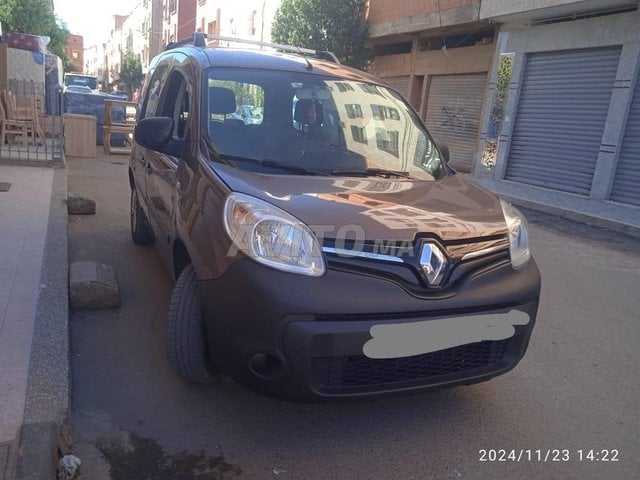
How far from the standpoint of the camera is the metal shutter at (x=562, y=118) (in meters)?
11.3

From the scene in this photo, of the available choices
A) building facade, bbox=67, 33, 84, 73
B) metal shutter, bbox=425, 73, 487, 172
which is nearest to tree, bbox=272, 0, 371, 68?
metal shutter, bbox=425, 73, 487, 172

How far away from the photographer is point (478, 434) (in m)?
2.83

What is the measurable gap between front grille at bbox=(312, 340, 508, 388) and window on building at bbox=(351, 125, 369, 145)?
1.54 metres

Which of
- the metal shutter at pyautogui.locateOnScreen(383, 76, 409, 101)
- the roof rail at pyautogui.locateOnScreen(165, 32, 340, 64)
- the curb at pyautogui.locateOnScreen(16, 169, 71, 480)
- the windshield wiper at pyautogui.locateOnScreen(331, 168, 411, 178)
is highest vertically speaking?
the metal shutter at pyautogui.locateOnScreen(383, 76, 409, 101)

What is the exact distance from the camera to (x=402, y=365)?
2.47 m

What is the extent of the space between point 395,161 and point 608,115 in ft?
30.4

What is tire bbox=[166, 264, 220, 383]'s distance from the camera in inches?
108

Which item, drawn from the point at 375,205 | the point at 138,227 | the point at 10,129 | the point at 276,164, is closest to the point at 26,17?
the point at 10,129

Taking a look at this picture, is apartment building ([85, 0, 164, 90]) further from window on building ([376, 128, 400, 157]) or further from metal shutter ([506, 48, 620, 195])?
window on building ([376, 128, 400, 157])

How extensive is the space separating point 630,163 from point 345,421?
10006 millimetres

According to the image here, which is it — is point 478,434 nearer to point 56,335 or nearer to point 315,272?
point 315,272

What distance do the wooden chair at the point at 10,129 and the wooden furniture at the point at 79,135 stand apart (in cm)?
89

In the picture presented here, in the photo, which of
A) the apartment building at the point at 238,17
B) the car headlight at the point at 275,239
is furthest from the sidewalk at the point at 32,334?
the apartment building at the point at 238,17

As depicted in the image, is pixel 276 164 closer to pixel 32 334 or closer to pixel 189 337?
pixel 189 337
